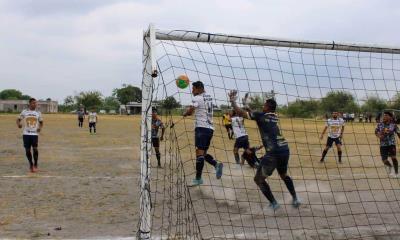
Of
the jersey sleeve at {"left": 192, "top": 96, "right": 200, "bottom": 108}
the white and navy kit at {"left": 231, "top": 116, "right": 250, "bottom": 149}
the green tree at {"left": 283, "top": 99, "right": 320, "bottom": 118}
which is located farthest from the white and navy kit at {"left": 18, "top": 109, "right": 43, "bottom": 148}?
the green tree at {"left": 283, "top": 99, "right": 320, "bottom": 118}

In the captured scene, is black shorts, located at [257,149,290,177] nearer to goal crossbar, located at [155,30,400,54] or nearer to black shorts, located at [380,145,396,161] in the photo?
goal crossbar, located at [155,30,400,54]

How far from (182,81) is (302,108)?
225cm

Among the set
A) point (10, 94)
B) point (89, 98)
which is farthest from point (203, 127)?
point (10, 94)

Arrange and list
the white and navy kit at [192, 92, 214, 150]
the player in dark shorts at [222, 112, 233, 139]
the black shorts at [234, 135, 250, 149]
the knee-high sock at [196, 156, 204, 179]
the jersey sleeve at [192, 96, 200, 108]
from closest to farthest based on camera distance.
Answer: the jersey sleeve at [192, 96, 200, 108] < the white and navy kit at [192, 92, 214, 150] < the knee-high sock at [196, 156, 204, 179] < the player in dark shorts at [222, 112, 233, 139] < the black shorts at [234, 135, 250, 149]

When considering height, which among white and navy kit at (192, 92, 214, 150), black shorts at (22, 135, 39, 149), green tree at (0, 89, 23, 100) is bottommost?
black shorts at (22, 135, 39, 149)

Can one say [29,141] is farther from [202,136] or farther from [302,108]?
[302,108]

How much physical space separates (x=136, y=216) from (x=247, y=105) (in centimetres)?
219

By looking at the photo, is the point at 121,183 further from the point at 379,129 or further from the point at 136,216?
the point at 379,129

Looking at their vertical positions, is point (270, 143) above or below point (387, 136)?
above

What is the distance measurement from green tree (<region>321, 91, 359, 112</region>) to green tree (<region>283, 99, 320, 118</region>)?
13 cm

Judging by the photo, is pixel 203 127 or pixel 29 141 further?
pixel 29 141

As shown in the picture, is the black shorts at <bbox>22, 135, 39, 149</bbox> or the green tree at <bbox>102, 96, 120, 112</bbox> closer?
the black shorts at <bbox>22, 135, 39, 149</bbox>

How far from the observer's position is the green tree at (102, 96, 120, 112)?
139 meters

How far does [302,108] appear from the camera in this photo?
298 inches
